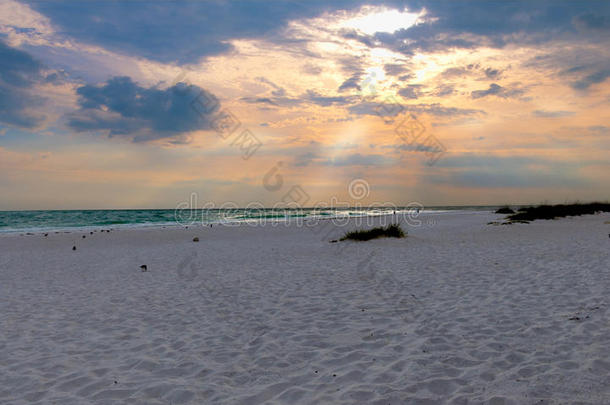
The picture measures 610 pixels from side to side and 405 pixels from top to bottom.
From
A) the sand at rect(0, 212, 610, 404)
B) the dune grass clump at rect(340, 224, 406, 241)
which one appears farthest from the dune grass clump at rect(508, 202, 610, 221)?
the sand at rect(0, 212, 610, 404)

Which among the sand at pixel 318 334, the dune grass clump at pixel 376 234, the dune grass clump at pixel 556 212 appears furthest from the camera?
the dune grass clump at pixel 556 212

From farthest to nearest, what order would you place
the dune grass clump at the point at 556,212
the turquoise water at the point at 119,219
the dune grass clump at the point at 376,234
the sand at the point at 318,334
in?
the turquoise water at the point at 119,219 < the dune grass clump at the point at 556,212 < the dune grass clump at the point at 376,234 < the sand at the point at 318,334

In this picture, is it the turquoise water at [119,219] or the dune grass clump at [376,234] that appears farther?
the turquoise water at [119,219]

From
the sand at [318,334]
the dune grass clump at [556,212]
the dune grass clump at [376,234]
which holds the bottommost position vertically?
the sand at [318,334]

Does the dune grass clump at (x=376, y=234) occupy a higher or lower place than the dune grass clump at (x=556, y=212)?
lower

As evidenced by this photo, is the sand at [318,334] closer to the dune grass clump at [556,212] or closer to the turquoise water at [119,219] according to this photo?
the dune grass clump at [556,212]

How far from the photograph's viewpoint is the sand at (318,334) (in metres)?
4.61

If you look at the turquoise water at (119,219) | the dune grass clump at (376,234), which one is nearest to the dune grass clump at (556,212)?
the dune grass clump at (376,234)

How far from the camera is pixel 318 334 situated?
21.6ft

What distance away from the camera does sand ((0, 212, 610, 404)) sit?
15.1 ft

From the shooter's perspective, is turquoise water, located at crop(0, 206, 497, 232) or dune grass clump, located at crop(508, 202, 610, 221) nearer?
dune grass clump, located at crop(508, 202, 610, 221)

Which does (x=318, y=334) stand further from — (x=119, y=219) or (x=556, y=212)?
(x=119, y=219)

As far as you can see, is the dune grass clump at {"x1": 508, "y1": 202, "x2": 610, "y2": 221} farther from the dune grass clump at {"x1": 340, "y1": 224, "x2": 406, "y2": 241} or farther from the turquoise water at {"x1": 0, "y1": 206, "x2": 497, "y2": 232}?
the turquoise water at {"x1": 0, "y1": 206, "x2": 497, "y2": 232}

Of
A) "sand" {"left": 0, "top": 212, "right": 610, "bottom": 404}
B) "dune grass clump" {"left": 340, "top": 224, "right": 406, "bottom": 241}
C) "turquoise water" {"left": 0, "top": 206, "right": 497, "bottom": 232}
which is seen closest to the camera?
"sand" {"left": 0, "top": 212, "right": 610, "bottom": 404}
